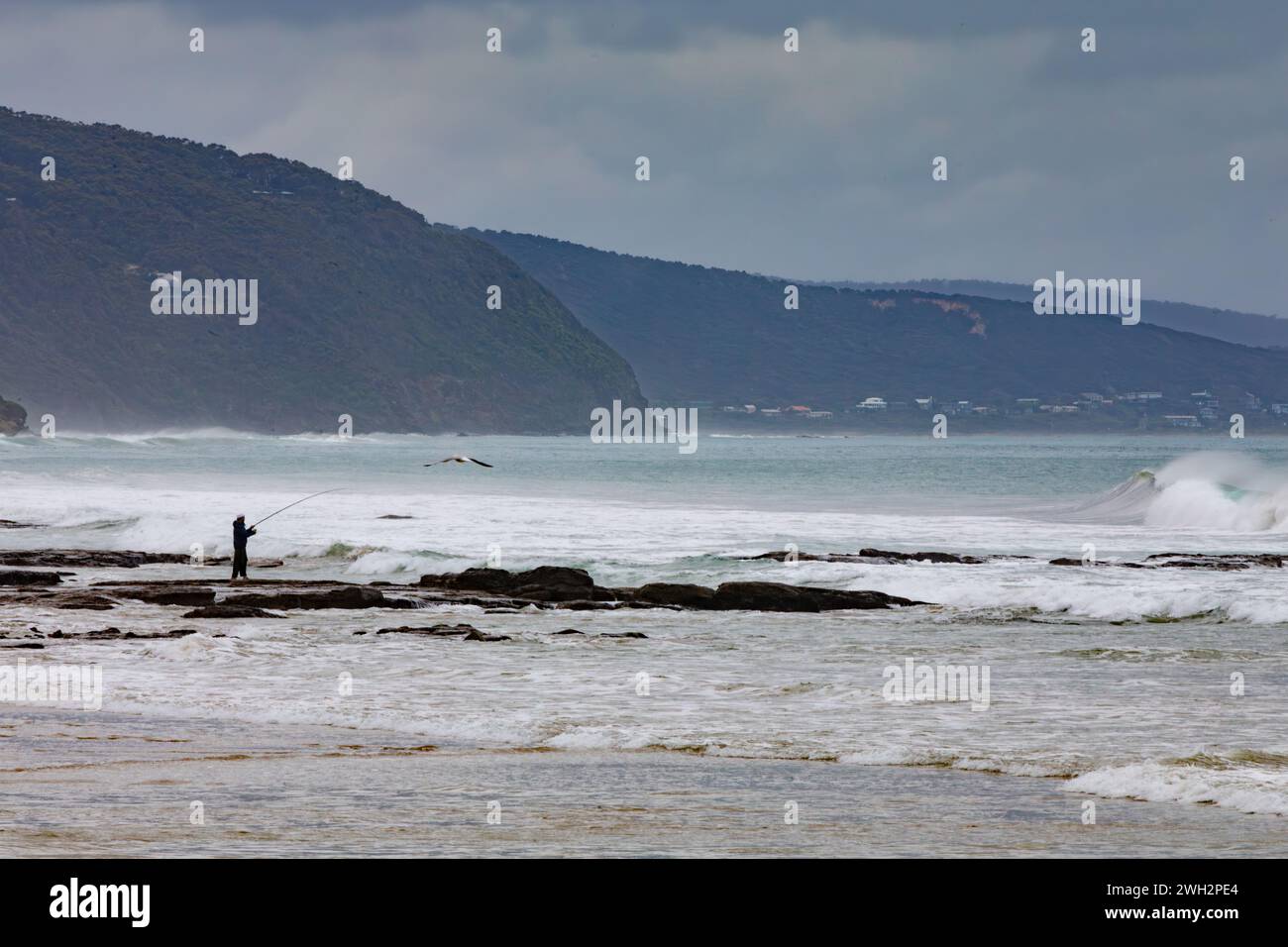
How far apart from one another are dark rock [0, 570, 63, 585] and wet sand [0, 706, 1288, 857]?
1485cm

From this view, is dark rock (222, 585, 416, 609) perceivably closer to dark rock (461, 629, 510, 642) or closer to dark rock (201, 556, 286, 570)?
dark rock (461, 629, 510, 642)

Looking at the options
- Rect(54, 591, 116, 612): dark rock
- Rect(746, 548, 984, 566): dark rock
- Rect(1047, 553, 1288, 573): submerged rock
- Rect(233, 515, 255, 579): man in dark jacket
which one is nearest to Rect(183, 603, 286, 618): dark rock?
Rect(54, 591, 116, 612): dark rock

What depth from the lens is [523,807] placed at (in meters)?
8.91

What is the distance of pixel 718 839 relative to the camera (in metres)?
7.98

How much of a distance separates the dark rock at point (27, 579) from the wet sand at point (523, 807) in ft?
48.7

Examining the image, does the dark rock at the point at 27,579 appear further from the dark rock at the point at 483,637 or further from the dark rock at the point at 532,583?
the dark rock at the point at 483,637

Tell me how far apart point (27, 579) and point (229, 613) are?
20.8ft

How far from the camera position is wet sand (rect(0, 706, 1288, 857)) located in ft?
25.3

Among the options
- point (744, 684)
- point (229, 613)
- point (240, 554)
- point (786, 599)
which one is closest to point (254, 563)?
point (240, 554)

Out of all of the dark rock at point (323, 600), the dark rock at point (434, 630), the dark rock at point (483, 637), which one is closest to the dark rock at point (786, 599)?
the dark rock at point (323, 600)

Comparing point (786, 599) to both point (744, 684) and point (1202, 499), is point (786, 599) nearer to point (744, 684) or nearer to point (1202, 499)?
point (744, 684)
